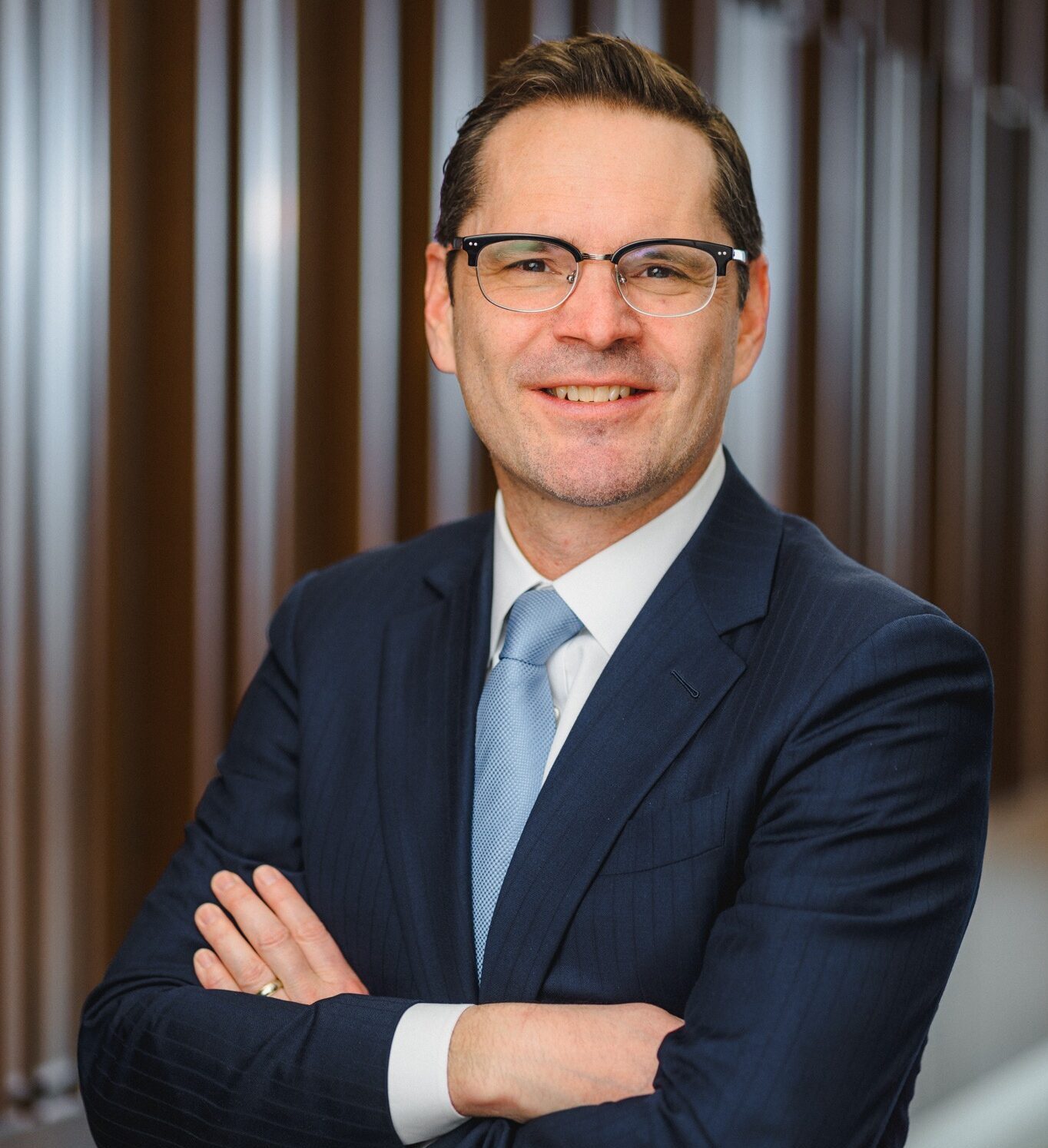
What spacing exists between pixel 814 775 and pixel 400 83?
2073 millimetres

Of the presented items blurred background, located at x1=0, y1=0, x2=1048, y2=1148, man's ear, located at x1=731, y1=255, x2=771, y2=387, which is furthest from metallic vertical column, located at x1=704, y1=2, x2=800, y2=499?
man's ear, located at x1=731, y1=255, x2=771, y2=387

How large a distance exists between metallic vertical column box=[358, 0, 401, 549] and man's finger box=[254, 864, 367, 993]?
125 centimetres

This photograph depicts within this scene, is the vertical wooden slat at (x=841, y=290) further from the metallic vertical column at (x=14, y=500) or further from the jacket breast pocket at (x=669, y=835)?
the jacket breast pocket at (x=669, y=835)

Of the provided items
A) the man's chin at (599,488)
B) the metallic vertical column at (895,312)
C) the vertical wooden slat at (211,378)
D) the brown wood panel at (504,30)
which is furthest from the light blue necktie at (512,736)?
the metallic vertical column at (895,312)

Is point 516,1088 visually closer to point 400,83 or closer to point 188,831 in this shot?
point 188,831

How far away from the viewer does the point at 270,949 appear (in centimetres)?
158

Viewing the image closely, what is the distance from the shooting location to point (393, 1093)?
1.31 m

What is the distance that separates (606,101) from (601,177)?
117 millimetres

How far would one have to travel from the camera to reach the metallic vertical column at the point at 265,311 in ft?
8.46

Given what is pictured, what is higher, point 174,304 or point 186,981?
point 174,304

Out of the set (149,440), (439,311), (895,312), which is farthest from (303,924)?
(895,312)

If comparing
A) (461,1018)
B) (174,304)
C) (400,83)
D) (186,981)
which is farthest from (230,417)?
(461,1018)

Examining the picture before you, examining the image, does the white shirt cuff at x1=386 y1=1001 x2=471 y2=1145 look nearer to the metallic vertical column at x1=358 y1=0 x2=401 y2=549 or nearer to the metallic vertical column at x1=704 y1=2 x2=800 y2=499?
the metallic vertical column at x1=358 y1=0 x2=401 y2=549

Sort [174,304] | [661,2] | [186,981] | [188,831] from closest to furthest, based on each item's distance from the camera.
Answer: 1. [186,981]
2. [188,831]
3. [174,304]
4. [661,2]
